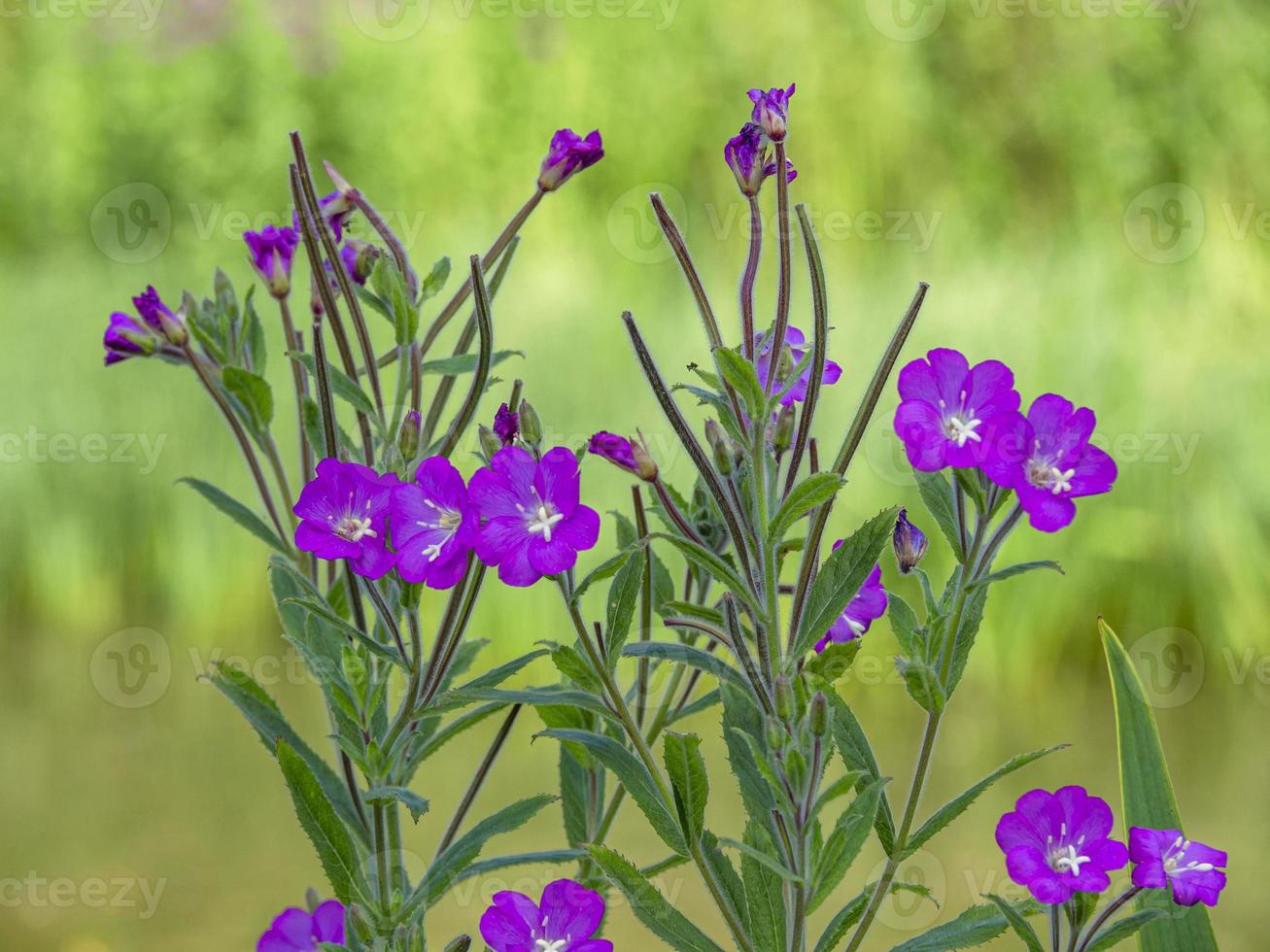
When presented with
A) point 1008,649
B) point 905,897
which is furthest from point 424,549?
point 1008,649

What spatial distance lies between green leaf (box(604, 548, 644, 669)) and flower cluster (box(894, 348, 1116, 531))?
0.42 ft

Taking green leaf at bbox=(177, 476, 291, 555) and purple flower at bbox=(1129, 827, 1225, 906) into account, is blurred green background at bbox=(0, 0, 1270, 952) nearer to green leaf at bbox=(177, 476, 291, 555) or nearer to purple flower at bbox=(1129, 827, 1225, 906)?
green leaf at bbox=(177, 476, 291, 555)

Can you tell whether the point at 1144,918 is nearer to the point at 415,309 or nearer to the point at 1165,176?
the point at 415,309

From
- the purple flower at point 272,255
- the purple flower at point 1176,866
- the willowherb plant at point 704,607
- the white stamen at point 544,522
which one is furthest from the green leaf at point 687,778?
the purple flower at point 272,255

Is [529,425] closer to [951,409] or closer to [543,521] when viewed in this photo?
[543,521]

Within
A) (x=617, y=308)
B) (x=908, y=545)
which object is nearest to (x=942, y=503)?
(x=908, y=545)

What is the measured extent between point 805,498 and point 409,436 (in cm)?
19

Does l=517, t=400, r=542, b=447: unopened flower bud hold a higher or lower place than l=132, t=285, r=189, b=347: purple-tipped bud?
lower

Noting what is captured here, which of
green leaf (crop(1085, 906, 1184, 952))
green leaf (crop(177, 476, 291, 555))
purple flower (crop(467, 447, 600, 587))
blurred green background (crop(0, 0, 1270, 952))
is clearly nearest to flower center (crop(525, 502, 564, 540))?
purple flower (crop(467, 447, 600, 587))

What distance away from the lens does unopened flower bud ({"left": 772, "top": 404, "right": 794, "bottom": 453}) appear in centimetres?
61

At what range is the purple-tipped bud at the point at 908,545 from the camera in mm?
652

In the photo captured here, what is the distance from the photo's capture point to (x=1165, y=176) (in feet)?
14.3

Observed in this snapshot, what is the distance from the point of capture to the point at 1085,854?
666 millimetres

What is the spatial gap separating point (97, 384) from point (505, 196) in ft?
5.47
